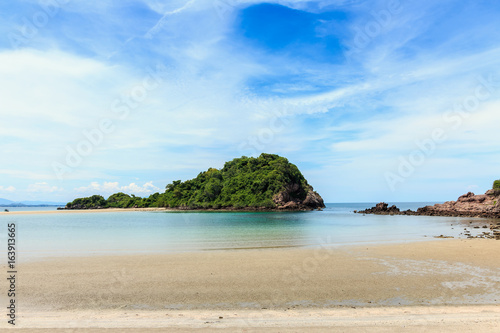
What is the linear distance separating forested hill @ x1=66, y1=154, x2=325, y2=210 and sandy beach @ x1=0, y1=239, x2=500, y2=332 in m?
86.9

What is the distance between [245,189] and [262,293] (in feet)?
340

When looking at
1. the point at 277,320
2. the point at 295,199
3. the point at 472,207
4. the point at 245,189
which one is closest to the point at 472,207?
the point at 472,207

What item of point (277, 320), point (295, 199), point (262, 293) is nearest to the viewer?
point (277, 320)

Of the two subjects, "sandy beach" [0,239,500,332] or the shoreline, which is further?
"sandy beach" [0,239,500,332]

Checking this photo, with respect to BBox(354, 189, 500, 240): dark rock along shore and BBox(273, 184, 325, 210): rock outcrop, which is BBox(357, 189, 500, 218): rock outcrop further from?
BBox(273, 184, 325, 210): rock outcrop

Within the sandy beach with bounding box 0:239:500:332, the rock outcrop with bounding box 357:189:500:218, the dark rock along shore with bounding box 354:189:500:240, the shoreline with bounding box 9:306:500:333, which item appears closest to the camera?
the shoreline with bounding box 9:306:500:333

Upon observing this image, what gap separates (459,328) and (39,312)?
10.5 metres

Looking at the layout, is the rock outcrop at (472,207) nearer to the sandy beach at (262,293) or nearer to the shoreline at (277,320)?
the sandy beach at (262,293)

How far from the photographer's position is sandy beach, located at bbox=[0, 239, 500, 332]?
7340 mm

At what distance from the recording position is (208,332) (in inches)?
264

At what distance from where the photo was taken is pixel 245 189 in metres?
113

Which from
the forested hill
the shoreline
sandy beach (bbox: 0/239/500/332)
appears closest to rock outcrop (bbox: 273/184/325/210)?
the forested hill

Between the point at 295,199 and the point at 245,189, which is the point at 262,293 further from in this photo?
the point at 295,199

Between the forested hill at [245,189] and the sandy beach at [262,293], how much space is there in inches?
3420
